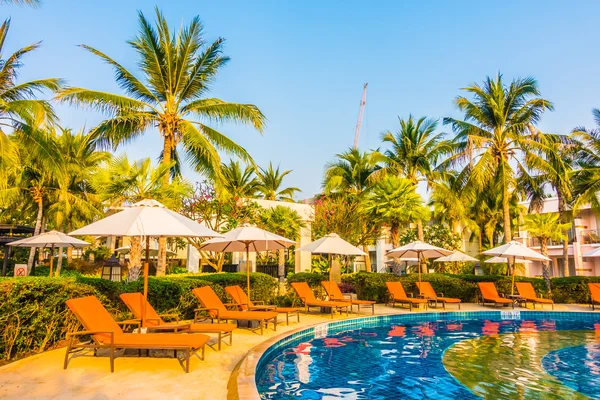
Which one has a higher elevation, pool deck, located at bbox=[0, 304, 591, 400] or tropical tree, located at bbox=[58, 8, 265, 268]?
tropical tree, located at bbox=[58, 8, 265, 268]

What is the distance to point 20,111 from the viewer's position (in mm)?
12648

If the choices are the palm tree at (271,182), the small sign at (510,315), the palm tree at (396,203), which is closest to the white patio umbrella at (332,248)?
the small sign at (510,315)

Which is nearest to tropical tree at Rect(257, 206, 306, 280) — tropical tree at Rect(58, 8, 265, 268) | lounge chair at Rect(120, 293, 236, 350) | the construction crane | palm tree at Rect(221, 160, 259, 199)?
tropical tree at Rect(58, 8, 265, 268)

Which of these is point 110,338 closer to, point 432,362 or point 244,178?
point 432,362

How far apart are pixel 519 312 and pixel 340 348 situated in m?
8.78

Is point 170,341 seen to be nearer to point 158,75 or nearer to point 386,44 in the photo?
point 158,75

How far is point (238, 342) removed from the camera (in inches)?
311

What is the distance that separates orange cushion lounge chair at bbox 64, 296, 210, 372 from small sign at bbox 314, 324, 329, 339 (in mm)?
4487

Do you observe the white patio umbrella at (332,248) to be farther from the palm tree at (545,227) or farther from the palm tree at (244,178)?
the palm tree at (545,227)

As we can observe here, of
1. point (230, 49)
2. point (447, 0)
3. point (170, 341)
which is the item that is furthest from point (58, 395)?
point (447, 0)

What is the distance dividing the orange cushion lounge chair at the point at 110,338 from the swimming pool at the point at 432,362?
117 centimetres

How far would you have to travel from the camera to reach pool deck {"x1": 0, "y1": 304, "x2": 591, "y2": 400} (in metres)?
4.62

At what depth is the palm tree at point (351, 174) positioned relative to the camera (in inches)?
1019

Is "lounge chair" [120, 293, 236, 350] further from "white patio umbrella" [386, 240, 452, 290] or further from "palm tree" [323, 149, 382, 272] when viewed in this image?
"palm tree" [323, 149, 382, 272]
